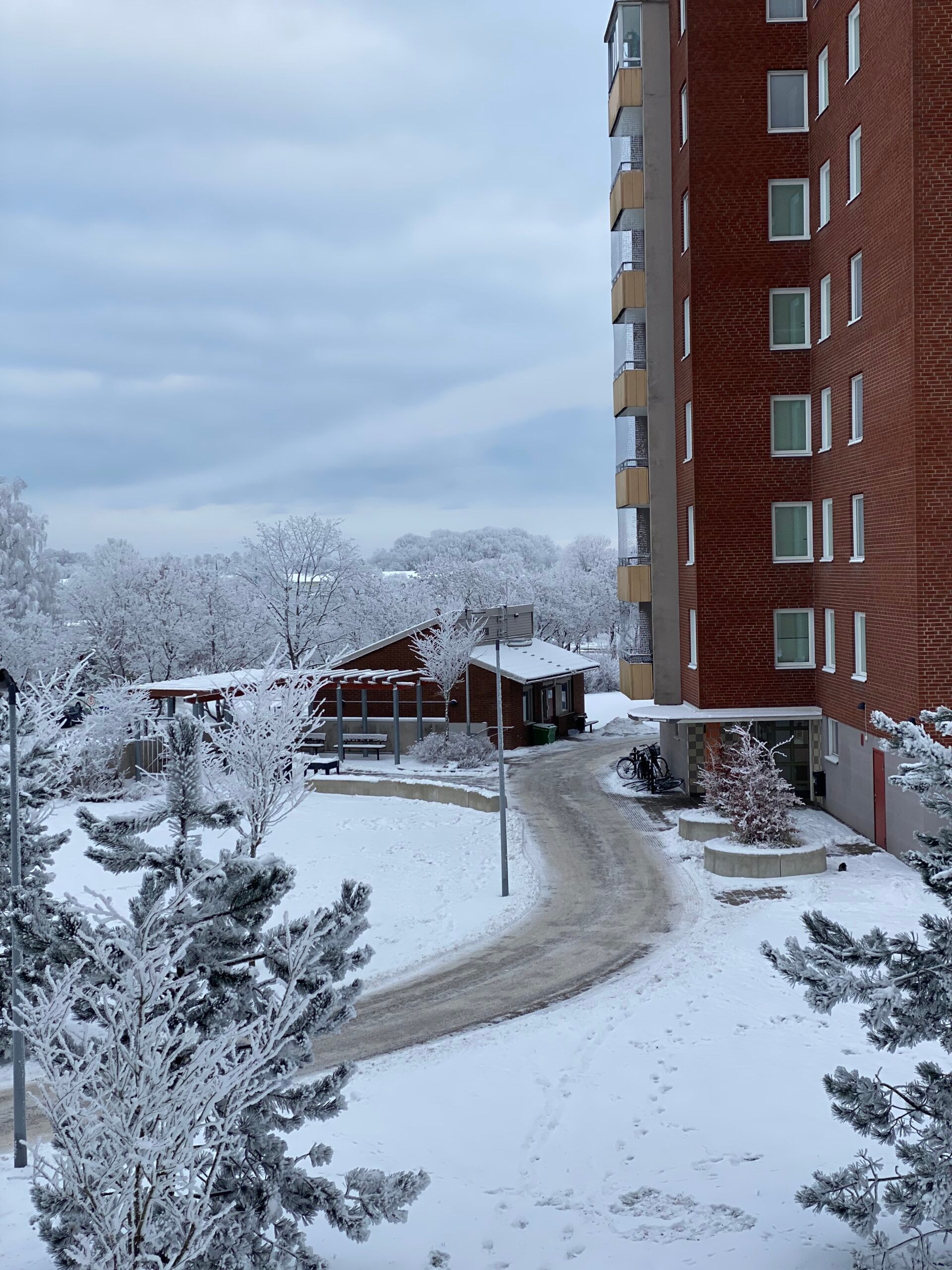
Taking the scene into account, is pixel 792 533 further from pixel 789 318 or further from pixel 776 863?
pixel 776 863

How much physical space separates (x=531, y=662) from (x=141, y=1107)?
125 ft

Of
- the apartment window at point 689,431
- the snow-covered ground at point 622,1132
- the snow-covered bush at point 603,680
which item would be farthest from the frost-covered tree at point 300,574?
the snow-covered ground at point 622,1132

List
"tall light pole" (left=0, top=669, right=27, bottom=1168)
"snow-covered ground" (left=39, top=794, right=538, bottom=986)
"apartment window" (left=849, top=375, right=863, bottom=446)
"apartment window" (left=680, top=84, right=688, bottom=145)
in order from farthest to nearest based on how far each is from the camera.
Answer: "apartment window" (left=680, top=84, right=688, bottom=145)
"apartment window" (left=849, top=375, right=863, bottom=446)
"snow-covered ground" (left=39, top=794, right=538, bottom=986)
"tall light pole" (left=0, top=669, right=27, bottom=1168)

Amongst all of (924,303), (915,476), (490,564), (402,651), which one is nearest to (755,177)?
(924,303)

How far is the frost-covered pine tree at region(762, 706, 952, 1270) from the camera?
757 centimetres

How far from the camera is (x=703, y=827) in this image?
991 inches

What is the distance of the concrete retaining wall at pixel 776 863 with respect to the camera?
2192 cm

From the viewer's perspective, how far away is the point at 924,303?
21094 millimetres

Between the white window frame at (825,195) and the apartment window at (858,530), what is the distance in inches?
267

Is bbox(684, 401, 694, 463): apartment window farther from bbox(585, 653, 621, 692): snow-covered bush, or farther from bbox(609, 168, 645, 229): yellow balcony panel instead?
bbox(585, 653, 621, 692): snow-covered bush

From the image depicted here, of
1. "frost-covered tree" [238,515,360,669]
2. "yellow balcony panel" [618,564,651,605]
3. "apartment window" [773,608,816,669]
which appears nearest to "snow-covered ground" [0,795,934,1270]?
"apartment window" [773,608,816,669]

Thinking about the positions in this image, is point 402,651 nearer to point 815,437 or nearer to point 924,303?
point 815,437

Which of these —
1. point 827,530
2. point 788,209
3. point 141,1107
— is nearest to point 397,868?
point 827,530

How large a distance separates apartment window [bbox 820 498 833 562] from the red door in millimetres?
5335
